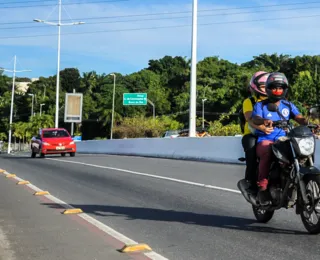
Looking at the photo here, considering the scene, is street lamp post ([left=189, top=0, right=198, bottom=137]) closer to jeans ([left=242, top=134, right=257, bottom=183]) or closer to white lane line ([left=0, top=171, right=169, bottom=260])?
white lane line ([left=0, top=171, right=169, bottom=260])

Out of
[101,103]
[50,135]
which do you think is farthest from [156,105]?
[50,135]

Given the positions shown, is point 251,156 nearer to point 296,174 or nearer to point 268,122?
point 268,122

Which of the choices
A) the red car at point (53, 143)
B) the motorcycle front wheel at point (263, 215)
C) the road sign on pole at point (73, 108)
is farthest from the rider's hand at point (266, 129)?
the road sign on pole at point (73, 108)

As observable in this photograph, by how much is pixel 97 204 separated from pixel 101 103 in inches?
3008

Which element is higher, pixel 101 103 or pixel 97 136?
pixel 101 103

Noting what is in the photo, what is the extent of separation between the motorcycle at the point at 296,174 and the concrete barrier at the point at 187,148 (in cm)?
961

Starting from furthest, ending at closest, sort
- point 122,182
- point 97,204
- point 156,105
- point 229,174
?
1. point 156,105
2. point 229,174
3. point 122,182
4. point 97,204

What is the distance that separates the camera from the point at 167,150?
79.8 ft

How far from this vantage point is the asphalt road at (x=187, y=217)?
547 cm

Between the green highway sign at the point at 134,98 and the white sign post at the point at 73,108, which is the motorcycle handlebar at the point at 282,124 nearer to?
the white sign post at the point at 73,108

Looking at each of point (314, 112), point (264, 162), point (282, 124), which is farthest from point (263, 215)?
point (314, 112)

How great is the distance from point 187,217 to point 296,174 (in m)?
2.34

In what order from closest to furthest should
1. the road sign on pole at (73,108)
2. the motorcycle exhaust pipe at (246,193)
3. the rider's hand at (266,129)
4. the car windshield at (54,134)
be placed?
the rider's hand at (266,129), the motorcycle exhaust pipe at (246,193), the car windshield at (54,134), the road sign on pole at (73,108)

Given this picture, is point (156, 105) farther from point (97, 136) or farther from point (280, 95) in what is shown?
point (280, 95)
